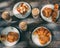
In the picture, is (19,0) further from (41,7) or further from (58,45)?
(58,45)

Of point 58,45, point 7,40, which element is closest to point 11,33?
point 7,40

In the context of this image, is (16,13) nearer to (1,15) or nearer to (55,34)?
(1,15)

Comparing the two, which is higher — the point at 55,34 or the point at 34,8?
the point at 34,8

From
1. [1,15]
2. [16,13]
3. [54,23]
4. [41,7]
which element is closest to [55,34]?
[54,23]

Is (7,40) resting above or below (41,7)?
below

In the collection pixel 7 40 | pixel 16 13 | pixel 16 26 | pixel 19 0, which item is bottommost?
pixel 7 40

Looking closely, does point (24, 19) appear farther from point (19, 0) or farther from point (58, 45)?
point (58, 45)

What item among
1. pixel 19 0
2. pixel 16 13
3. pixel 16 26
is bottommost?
pixel 16 26

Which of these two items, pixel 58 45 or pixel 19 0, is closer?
pixel 58 45
